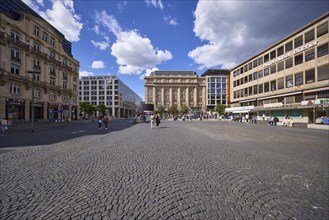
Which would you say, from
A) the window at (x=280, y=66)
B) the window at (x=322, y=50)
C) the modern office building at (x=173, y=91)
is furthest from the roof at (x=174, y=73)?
the window at (x=322, y=50)

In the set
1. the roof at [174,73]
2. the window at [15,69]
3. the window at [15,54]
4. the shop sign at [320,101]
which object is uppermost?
the roof at [174,73]

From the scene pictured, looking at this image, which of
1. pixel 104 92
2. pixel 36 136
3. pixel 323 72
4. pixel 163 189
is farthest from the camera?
Result: pixel 104 92

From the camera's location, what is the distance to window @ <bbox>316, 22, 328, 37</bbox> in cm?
2575

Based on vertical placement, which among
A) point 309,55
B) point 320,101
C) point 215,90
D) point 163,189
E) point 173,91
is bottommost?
point 163,189

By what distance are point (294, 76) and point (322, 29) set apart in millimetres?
8568

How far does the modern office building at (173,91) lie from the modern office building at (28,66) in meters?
55.6

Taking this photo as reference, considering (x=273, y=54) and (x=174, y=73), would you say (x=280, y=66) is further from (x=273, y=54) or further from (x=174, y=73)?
(x=174, y=73)

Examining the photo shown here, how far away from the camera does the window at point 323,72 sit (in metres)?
25.5

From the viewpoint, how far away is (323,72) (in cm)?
2605

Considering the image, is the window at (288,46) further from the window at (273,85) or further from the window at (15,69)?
the window at (15,69)

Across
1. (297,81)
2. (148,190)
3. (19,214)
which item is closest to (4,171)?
(19,214)

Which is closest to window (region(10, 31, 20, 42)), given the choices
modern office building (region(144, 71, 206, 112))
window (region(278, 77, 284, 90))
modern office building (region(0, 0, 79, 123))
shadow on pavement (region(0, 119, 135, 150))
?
modern office building (region(0, 0, 79, 123))

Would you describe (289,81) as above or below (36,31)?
below

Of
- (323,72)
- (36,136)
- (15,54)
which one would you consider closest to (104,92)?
(15,54)
